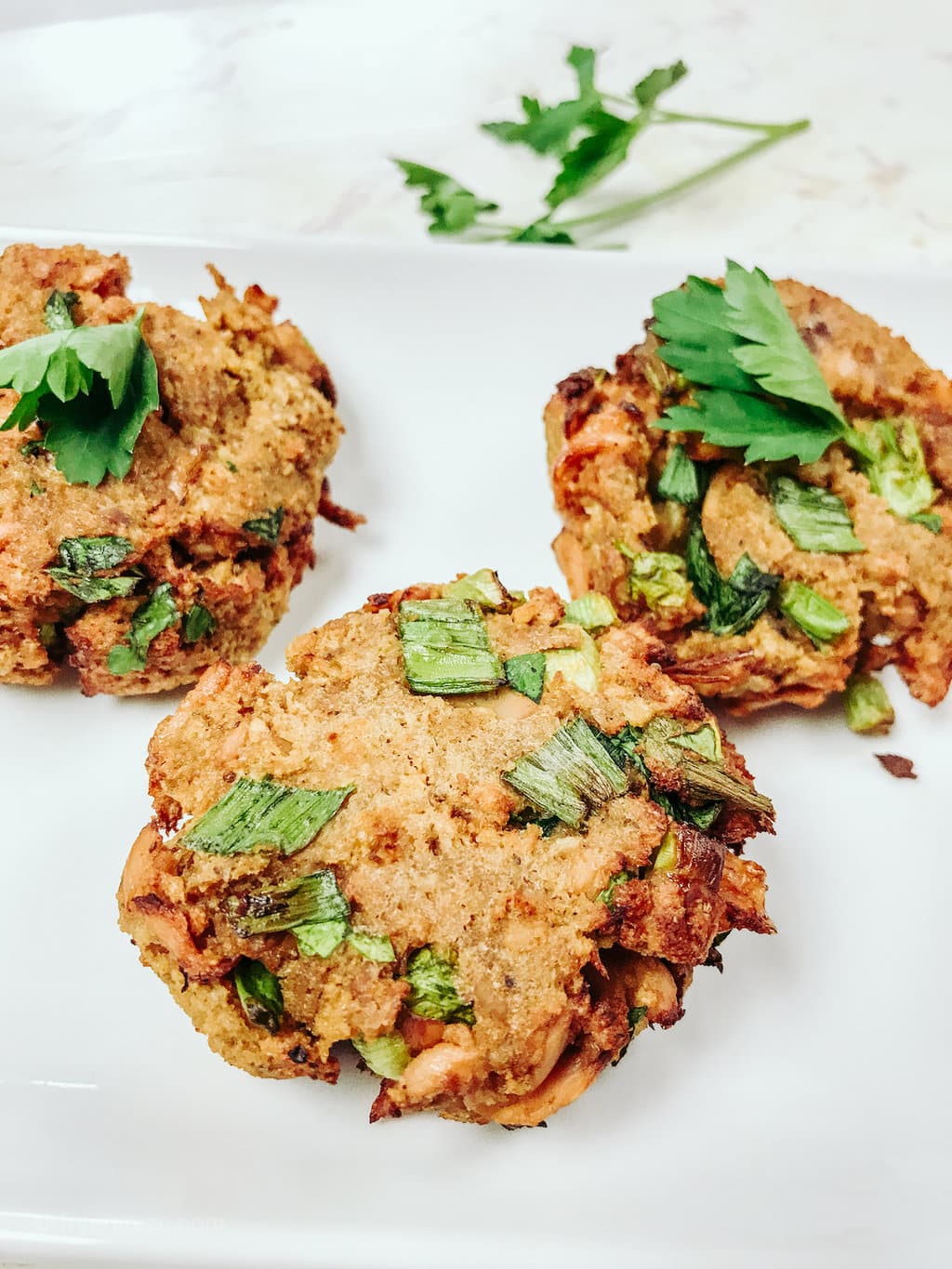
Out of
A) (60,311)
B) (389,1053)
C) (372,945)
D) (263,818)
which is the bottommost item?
(389,1053)

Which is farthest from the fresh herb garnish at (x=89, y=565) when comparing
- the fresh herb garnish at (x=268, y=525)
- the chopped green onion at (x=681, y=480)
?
the chopped green onion at (x=681, y=480)

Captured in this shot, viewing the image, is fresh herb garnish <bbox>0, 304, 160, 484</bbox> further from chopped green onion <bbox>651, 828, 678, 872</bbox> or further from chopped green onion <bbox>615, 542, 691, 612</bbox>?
chopped green onion <bbox>651, 828, 678, 872</bbox>

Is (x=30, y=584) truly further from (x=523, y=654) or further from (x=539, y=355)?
(x=539, y=355)

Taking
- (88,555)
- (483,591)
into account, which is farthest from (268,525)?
(483,591)

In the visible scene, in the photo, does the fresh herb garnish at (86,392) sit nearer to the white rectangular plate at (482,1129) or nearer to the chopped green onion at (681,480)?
the white rectangular plate at (482,1129)

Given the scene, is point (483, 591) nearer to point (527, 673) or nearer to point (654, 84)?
point (527, 673)

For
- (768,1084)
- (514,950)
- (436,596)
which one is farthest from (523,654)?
(768,1084)

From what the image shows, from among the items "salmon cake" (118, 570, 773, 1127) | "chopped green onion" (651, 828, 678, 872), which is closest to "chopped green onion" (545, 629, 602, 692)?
"salmon cake" (118, 570, 773, 1127)
